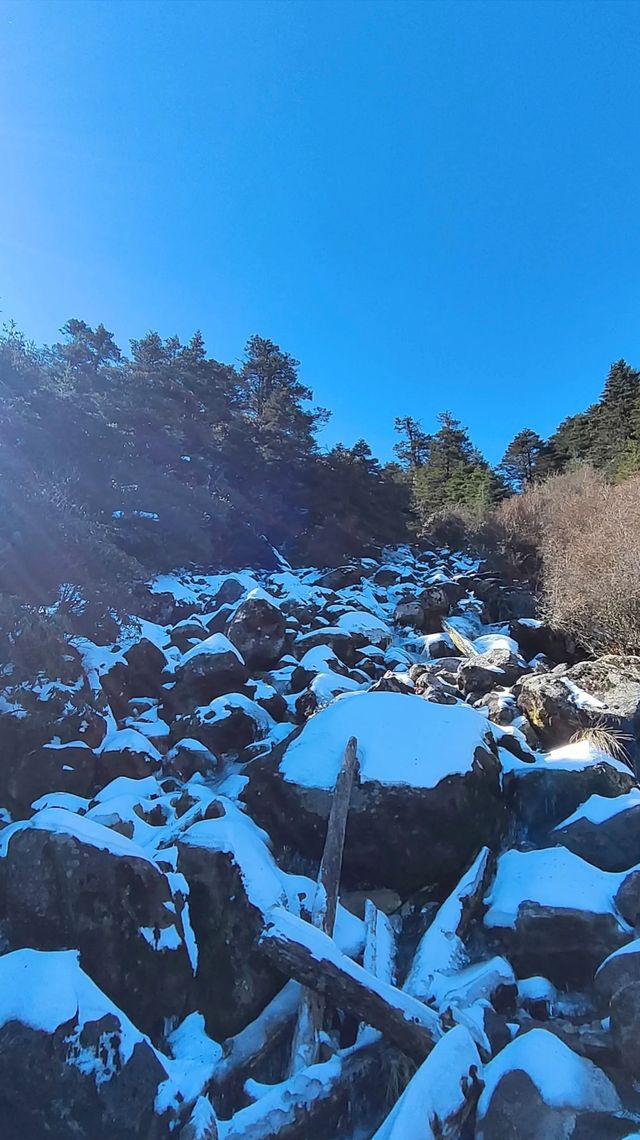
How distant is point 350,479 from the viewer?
2575 cm

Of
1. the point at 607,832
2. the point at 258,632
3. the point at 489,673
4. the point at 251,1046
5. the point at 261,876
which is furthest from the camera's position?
the point at 258,632

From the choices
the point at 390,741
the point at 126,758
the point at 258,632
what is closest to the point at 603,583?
the point at 258,632

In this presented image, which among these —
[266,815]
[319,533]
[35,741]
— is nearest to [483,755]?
[266,815]

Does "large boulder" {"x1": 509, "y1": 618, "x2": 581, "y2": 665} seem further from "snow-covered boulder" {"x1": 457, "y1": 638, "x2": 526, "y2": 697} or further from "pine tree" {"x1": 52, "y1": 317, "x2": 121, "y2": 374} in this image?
"pine tree" {"x1": 52, "y1": 317, "x2": 121, "y2": 374}

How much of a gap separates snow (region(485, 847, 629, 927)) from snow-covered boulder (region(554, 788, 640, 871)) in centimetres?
26

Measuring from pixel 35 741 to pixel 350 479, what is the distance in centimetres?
2022

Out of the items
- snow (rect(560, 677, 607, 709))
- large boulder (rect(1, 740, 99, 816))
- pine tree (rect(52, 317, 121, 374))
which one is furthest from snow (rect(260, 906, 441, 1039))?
pine tree (rect(52, 317, 121, 374))

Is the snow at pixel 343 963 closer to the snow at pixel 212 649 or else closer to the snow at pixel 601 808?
the snow at pixel 601 808

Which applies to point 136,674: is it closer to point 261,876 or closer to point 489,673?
point 261,876

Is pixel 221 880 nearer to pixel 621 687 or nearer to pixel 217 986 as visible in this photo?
pixel 217 986

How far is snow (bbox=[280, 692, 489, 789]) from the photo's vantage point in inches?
231

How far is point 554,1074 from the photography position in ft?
11.1

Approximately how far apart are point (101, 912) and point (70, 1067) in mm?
937

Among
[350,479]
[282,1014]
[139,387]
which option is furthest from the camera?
[350,479]
